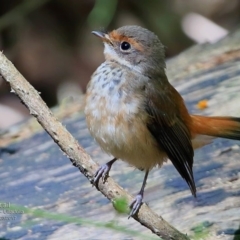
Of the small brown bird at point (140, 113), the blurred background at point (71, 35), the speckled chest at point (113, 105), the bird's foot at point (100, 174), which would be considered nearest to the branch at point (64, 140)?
the bird's foot at point (100, 174)

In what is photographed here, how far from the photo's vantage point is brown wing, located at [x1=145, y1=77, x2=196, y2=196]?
353cm

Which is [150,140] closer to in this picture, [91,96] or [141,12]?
[91,96]

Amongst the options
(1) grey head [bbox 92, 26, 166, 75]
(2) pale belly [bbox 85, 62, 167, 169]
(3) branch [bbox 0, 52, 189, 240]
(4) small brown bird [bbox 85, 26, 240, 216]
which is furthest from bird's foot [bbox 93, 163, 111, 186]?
(1) grey head [bbox 92, 26, 166, 75]

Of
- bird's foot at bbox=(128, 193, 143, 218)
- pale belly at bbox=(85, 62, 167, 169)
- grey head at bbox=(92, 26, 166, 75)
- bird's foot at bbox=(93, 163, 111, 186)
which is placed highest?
grey head at bbox=(92, 26, 166, 75)

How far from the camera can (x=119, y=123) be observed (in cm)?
334

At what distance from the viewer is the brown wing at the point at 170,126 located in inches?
139

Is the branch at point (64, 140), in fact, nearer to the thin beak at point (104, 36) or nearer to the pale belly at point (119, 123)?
the pale belly at point (119, 123)

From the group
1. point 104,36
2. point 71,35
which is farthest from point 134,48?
point 71,35

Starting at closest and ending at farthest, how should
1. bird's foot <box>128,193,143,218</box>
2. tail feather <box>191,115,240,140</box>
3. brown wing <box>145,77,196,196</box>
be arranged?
bird's foot <box>128,193,143,218</box> → brown wing <box>145,77,196,196</box> → tail feather <box>191,115,240,140</box>

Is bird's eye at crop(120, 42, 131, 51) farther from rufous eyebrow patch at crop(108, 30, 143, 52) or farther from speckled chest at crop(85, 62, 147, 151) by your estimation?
speckled chest at crop(85, 62, 147, 151)

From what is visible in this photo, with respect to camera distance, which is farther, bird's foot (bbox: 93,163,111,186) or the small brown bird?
the small brown bird

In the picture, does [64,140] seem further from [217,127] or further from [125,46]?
[217,127]

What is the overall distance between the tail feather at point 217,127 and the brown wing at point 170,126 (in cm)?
14

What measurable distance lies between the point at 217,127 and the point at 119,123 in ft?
2.66
